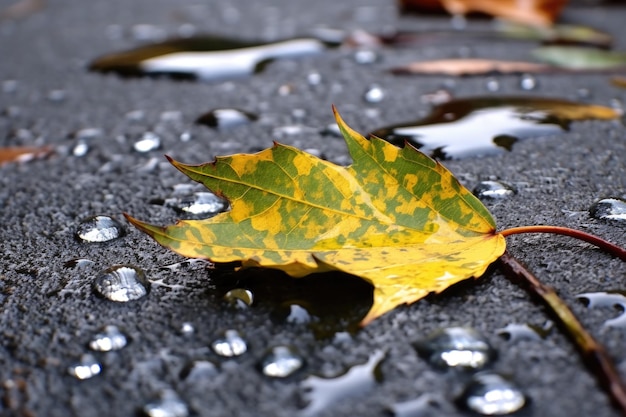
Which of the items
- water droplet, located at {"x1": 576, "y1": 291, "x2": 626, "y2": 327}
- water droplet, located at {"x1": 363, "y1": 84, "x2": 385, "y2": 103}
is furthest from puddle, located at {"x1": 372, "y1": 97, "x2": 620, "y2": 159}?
water droplet, located at {"x1": 576, "y1": 291, "x2": 626, "y2": 327}

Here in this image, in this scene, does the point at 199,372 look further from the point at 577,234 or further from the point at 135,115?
the point at 135,115

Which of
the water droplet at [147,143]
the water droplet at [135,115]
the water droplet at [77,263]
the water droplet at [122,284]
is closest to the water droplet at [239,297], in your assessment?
the water droplet at [122,284]

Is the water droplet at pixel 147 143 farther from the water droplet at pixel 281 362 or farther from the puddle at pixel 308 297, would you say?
the water droplet at pixel 281 362

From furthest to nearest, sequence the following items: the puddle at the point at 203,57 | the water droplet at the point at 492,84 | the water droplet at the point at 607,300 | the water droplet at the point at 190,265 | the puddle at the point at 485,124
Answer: the puddle at the point at 203,57 < the water droplet at the point at 492,84 < the puddle at the point at 485,124 < the water droplet at the point at 190,265 < the water droplet at the point at 607,300

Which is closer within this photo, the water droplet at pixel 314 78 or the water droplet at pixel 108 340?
the water droplet at pixel 108 340

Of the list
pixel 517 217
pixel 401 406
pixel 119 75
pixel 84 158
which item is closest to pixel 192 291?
pixel 401 406

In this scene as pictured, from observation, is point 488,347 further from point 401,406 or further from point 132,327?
point 132,327

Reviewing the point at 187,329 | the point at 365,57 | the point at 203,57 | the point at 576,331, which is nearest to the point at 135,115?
the point at 203,57
